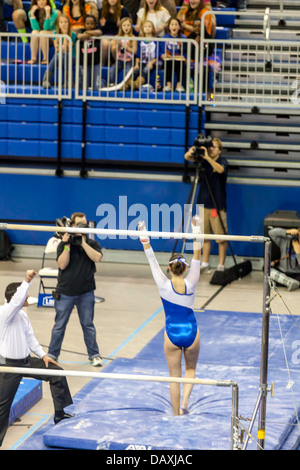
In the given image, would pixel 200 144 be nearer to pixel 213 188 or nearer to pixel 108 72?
pixel 213 188

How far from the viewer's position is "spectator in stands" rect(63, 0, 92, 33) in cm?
1516

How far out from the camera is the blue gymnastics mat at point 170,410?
7.01m

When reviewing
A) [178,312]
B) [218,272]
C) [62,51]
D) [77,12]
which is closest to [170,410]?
[178,312]

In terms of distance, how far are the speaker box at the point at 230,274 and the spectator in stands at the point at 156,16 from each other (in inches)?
→ 175

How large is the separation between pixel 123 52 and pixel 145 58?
453 mm

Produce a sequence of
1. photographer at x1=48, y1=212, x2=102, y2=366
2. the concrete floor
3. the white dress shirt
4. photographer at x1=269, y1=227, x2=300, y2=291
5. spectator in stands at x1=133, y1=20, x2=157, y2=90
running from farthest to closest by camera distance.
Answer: spectator in stands at x1=133, y1=20, x2=157, y2=90
photographer at x1=269, y1=227, x2=300, y2=291
photographer at x1=48, y1=212, x2=102, y2=366
the concrete floor
the white dress shirt

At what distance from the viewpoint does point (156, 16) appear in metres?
15.0

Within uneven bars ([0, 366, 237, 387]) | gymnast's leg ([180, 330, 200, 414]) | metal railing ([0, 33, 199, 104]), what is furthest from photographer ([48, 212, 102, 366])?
metal railing ([0, 33, 199, 104])

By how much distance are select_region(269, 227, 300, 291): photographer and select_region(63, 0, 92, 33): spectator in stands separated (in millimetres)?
5391

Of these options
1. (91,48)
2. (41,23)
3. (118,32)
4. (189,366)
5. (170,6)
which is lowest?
(189,366)

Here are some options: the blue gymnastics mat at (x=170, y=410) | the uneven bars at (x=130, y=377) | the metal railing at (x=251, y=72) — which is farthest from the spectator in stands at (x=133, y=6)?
the uneven bars at (x=130, y=377)

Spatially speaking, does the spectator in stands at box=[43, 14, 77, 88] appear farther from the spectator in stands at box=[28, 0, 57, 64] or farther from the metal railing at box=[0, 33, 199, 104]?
the spectator in stands at box=[28, 0, 57, 64]

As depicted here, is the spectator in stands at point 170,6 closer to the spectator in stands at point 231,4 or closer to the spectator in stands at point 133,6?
the spectator in stands at point 133,6

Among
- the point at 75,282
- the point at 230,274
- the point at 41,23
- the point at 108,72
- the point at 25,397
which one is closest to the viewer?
the point at 25,397
